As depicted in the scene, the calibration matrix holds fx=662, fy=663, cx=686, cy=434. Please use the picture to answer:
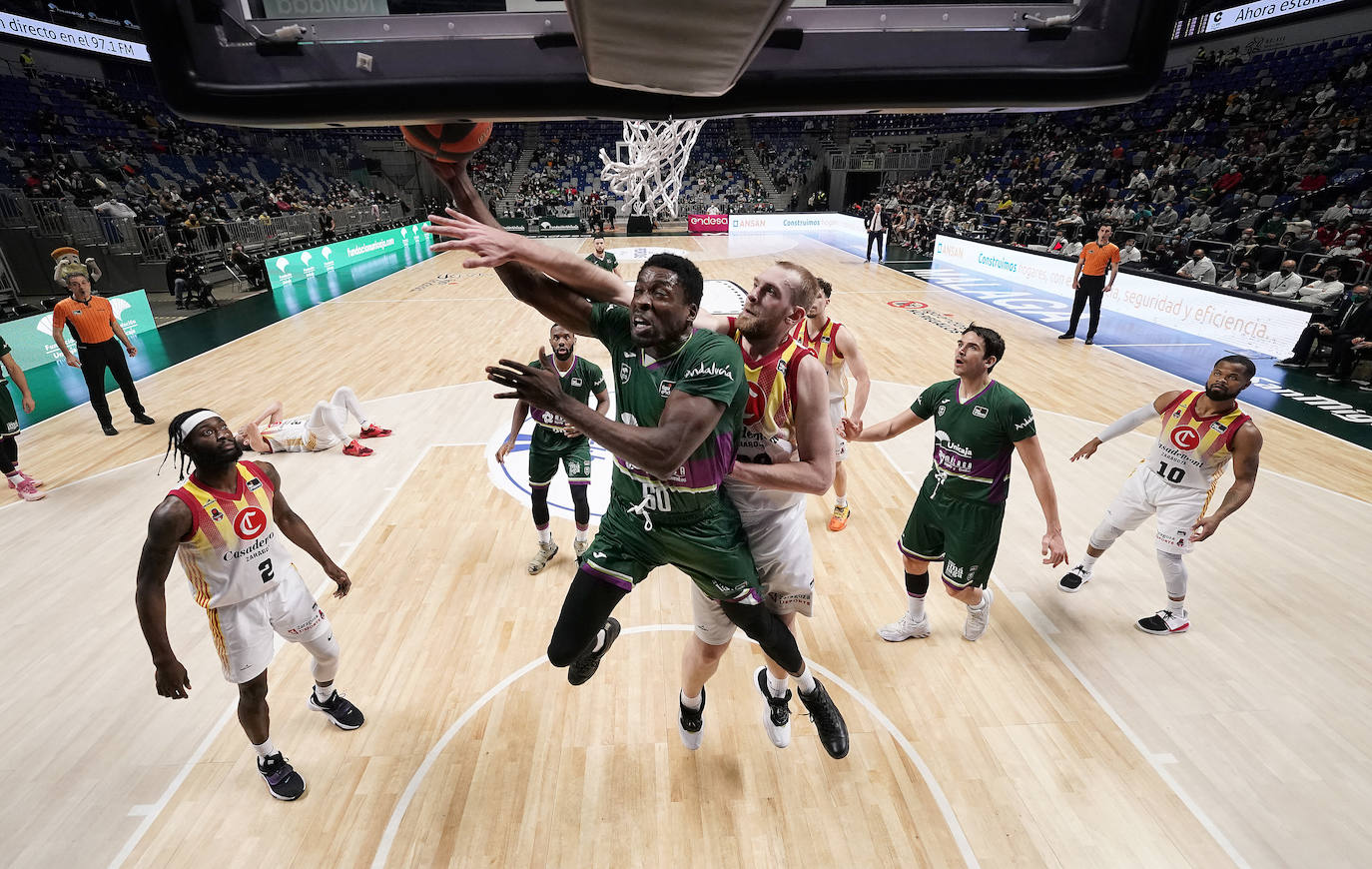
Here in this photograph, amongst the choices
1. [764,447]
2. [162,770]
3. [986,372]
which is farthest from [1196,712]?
[162,770]

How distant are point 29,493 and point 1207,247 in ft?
66.2

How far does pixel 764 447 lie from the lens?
3.00 metres

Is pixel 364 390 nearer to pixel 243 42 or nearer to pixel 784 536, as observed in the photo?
pixel 784 536

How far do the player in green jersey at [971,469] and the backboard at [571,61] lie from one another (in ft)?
8.65

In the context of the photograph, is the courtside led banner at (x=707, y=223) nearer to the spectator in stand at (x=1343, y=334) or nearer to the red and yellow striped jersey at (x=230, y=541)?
the spectator in stand at (x=1343, y=334)

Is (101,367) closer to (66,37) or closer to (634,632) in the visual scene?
(634,632)

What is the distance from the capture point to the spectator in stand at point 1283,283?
10898mm

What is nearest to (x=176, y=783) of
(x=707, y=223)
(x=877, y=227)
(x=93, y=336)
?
(x=93, y=336)

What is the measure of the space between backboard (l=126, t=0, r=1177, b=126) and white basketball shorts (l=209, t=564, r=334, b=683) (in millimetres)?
2649

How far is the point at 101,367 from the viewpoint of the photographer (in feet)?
25.1

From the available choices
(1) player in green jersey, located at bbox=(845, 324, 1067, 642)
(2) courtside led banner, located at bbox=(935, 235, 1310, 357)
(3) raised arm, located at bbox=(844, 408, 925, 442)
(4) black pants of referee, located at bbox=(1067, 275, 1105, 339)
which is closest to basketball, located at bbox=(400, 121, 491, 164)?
(1) player in green jersey, located at bbox=(845, 324, 1067, 642)

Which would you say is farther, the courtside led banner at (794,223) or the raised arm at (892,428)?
the courtside led banner at (794,223)

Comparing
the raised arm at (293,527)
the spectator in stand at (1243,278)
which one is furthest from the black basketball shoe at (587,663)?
the spectator in stand at (1243,278)

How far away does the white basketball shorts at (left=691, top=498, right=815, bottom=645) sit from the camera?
300cm
